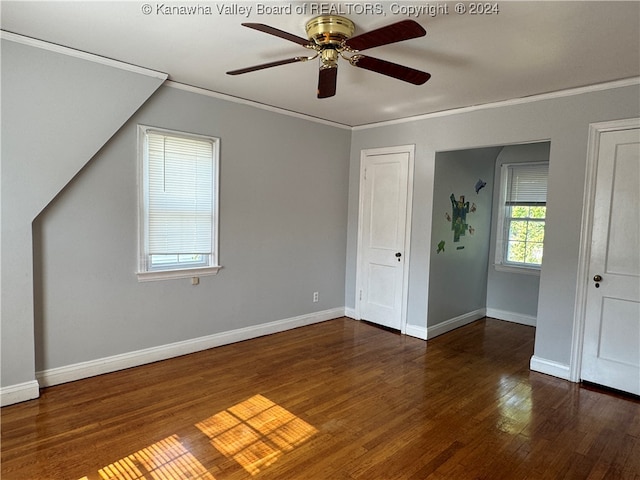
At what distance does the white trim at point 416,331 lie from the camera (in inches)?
176

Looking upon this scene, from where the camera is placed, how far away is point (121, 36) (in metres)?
2.58

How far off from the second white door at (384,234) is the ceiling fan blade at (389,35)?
252 centimetres

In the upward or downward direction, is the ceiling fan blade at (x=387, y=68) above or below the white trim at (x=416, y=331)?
above

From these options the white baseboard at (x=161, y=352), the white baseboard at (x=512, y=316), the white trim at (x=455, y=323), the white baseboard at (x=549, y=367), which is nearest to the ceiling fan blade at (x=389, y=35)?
the white baseboard at (x=161, y=352)

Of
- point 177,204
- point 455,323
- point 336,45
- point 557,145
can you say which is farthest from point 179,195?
point 455,323

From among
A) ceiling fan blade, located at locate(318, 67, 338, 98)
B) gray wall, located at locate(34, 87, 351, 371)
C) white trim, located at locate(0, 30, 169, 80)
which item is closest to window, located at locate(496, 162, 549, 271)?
gray wall, located at locate(34, 87, 351, 371)

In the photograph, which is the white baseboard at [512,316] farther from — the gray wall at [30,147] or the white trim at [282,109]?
the gray wall at [30,147]

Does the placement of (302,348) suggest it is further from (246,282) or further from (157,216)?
(157,216)

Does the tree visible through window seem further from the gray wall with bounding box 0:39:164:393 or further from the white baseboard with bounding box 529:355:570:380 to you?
the gray wall with bounding box 0:39:164:393

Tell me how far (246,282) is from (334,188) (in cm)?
170

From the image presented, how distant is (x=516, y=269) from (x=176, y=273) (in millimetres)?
4313

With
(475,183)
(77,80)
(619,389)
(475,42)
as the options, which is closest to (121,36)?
(77,80)

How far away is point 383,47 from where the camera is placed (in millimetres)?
2652

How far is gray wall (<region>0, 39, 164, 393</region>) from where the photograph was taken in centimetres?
264
